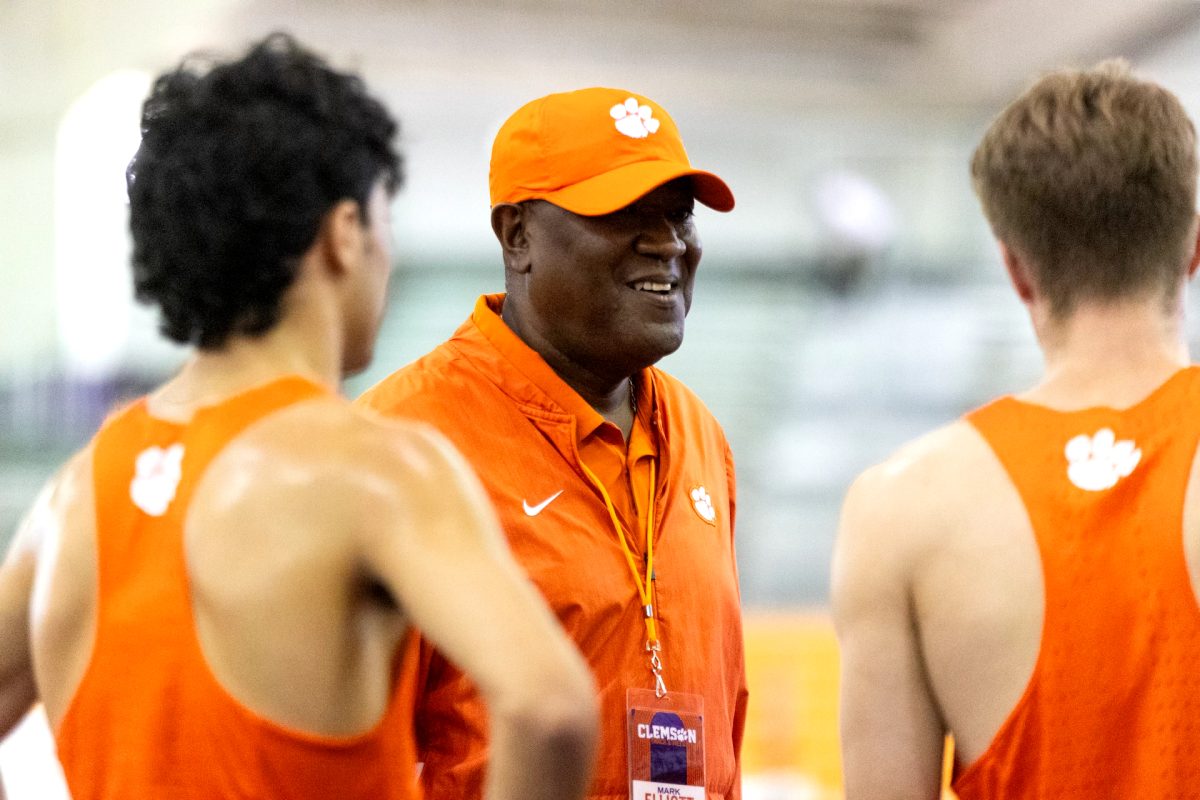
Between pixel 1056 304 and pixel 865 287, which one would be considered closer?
pixel 1056 304

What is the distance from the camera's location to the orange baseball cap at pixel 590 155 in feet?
8.57

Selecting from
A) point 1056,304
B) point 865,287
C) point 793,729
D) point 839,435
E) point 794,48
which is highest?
point 794,48

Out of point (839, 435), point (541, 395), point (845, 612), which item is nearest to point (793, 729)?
point (541, 395)

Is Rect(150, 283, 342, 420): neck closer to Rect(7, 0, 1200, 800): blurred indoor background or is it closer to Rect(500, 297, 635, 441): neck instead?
Rect(500, 297, 635, 441): neck

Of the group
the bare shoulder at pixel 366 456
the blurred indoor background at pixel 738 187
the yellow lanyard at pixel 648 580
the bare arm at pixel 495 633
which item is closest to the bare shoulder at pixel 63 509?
the bare shoulder at pixel 366 456

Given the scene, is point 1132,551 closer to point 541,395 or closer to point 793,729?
point 541,395

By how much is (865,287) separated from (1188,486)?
35.6 feet

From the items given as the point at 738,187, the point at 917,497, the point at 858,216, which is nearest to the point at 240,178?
the point at 917,497

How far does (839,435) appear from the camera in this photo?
11.9 m

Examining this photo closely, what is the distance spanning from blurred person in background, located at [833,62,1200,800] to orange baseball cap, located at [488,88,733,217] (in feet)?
2.58

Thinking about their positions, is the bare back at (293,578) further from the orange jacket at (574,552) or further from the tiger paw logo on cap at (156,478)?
the orange jacket at (574,552)

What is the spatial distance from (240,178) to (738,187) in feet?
38.4

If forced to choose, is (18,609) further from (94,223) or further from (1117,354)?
(94,223)

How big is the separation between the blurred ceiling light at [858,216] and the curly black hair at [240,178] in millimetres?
11120
